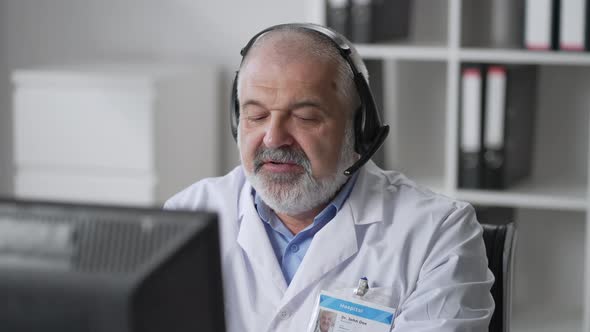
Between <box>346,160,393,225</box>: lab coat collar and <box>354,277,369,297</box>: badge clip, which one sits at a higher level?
<box>346,160,393,225</box>: lab coat collar

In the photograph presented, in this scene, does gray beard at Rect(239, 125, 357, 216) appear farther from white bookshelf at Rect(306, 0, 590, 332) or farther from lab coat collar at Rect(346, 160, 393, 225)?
white bookshelf at Rect(306, 0, 590, 332)

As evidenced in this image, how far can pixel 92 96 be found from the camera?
280cm

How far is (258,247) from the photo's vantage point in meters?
1.54


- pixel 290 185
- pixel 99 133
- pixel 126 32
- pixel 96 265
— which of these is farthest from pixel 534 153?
pixel 96 265

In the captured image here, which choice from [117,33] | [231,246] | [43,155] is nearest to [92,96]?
[43,155]

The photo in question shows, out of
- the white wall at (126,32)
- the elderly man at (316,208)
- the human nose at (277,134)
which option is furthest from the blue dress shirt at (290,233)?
the white wall at (126,32)

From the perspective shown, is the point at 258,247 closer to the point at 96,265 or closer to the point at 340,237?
the point at 340,237

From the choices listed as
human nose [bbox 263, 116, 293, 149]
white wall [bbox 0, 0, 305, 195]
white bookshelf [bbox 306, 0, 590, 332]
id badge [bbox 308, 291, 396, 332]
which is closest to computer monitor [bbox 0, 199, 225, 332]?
id badge [bbox 308, 291, 396, 332]

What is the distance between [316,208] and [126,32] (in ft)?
6.26

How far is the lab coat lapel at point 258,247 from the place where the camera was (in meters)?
1.51

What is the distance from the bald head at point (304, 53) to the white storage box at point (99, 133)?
124 cm

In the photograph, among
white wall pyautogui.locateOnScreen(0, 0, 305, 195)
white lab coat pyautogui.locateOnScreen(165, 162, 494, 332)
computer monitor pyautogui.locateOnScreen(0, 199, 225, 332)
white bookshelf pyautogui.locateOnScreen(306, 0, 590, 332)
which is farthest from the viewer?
white wall pyautogui.locateOnScreen(0, 0, 305, 195)

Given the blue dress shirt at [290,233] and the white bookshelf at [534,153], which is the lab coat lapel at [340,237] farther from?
the white bookshelf at [534,153]

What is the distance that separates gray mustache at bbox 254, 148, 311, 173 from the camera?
61.0 inches
